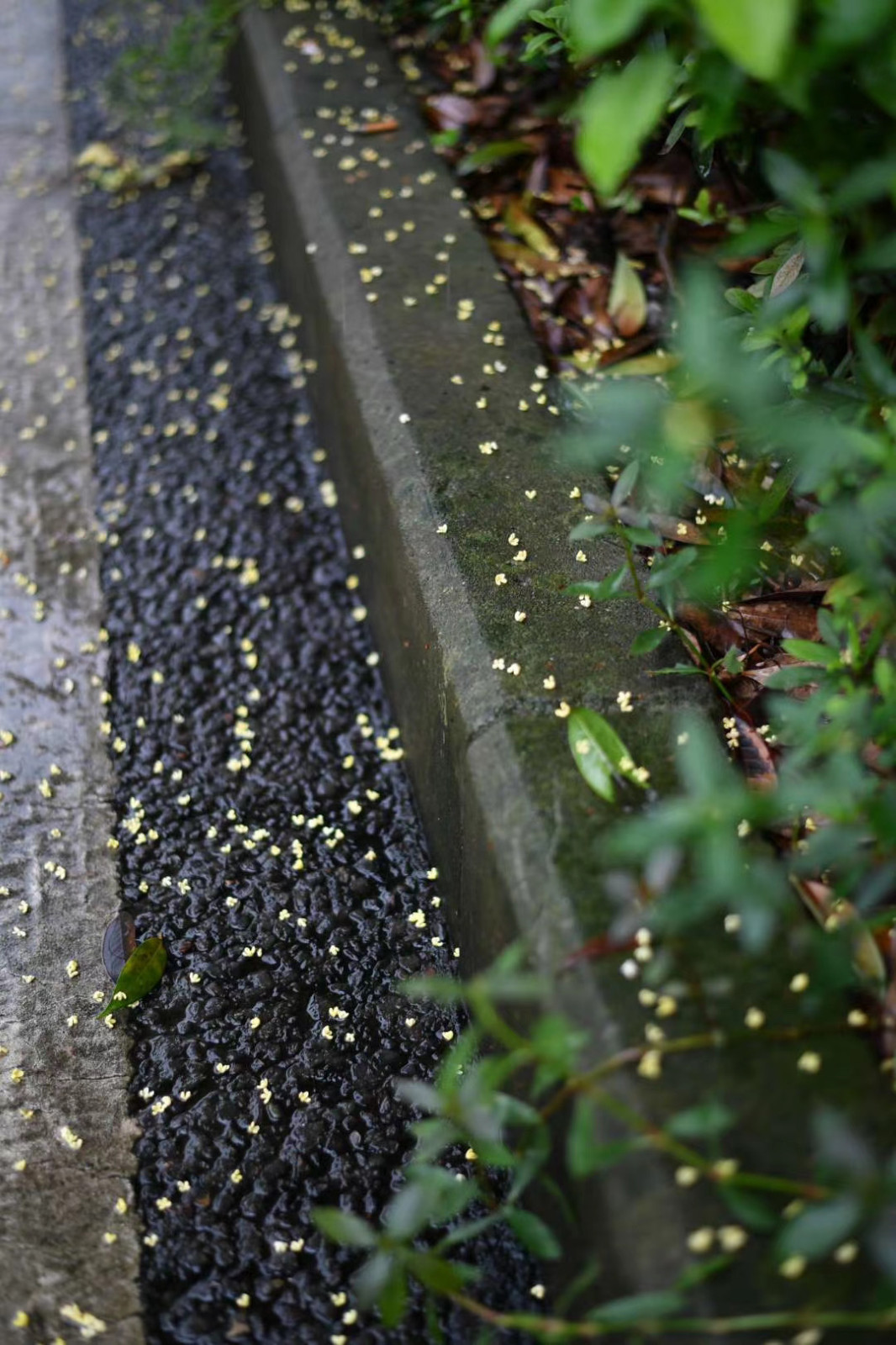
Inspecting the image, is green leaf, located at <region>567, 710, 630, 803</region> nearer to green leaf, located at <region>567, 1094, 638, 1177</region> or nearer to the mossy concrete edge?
the mossy concrete edge

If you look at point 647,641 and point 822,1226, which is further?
point 647,641

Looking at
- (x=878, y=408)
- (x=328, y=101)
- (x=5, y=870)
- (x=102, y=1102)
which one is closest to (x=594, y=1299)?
A: (x=102, y=1102)

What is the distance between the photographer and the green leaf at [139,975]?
1838 mm

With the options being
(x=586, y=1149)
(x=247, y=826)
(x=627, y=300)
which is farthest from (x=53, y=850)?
(x=627, y=300)

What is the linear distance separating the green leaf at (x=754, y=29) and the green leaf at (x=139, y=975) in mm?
1497

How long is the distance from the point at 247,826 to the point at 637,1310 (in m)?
1.16

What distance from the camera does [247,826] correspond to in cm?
209

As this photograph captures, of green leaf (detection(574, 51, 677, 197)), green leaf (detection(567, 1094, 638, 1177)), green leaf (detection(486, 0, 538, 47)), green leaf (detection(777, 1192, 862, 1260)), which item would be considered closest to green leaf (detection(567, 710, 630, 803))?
green leaf (detection(567, 1094, 638, 1177))

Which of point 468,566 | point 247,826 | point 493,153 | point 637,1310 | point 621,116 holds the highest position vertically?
point 621,116

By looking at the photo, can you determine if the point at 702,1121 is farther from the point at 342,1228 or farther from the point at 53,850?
the point at 53,850

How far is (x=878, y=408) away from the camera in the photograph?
1.41m

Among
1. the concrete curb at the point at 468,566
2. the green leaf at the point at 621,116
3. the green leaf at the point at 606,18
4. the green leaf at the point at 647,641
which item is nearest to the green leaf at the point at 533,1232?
the concrete curb at the point at 468,566

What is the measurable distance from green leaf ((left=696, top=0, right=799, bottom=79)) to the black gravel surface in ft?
4.48

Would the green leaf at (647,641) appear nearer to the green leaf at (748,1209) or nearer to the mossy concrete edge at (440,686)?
the mossy concrete edge at (440,686)
